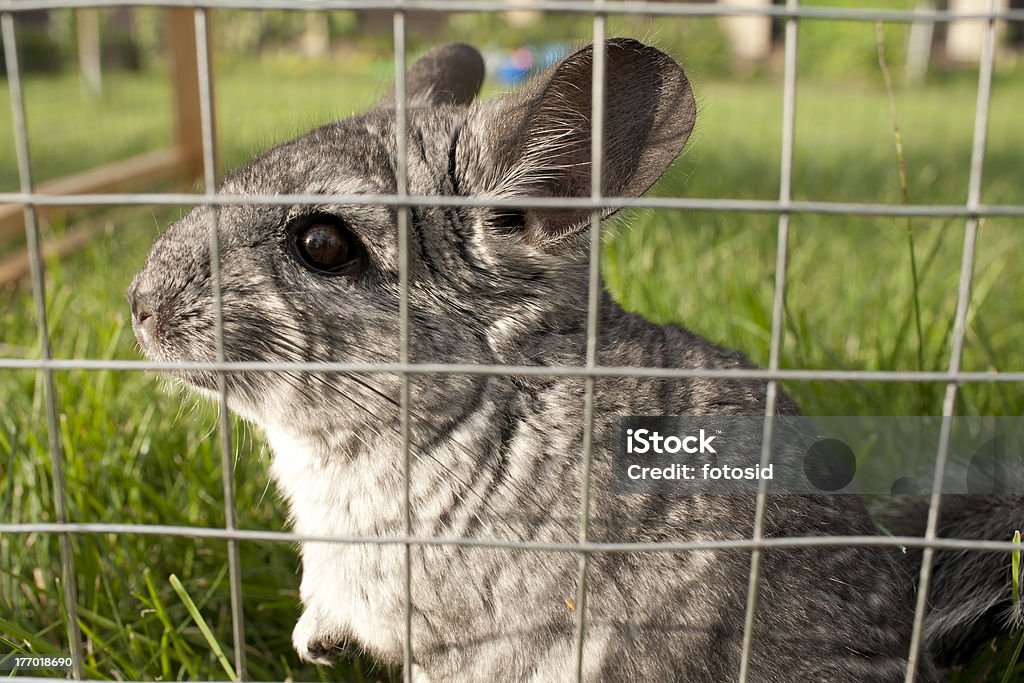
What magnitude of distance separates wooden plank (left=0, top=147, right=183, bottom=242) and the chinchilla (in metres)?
3.03

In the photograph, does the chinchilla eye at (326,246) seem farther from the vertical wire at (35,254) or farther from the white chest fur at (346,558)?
the vertical wire at (35,254)

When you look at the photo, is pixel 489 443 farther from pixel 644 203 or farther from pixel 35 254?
pixel 35 254

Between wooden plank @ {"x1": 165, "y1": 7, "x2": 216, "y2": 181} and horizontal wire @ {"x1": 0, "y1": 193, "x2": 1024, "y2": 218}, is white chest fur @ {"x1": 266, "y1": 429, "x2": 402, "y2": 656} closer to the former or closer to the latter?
horizontal wire @ {"x1": 0, "y1": 193, "x2": 1024, "y2": 218}

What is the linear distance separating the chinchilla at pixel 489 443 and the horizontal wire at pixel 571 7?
41 centimetres

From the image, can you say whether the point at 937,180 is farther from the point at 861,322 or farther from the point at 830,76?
the point at 830,76

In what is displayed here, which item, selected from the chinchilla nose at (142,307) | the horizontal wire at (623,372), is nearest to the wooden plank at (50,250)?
the chinchilla nose at (142,307)

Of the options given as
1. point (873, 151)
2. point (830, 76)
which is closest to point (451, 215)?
point (873, 151)

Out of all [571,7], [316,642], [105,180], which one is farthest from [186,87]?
[571,7]

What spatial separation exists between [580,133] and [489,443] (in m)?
0.62

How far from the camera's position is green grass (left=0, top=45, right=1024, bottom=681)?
7.07 ft

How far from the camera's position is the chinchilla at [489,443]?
175 cm

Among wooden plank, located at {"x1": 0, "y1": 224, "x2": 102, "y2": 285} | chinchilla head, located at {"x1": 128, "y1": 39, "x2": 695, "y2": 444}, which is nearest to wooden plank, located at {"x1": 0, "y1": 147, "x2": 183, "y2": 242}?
wooden plank, located at {"x1": 0, "y1": 224, "x2": 102, "y2": 285}

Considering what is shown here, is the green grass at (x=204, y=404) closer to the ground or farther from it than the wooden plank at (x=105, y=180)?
closer to the ground

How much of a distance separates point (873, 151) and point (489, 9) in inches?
285
